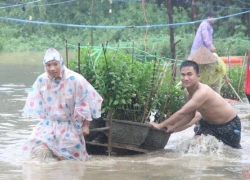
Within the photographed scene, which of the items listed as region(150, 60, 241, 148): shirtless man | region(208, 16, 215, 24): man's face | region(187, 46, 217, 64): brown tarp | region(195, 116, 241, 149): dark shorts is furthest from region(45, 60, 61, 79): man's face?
region(208, 16, 215, 24): man's face

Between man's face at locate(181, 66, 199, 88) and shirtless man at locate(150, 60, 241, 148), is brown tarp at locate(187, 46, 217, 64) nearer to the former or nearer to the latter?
shirtless man at locate(150, 60, 241, 148)

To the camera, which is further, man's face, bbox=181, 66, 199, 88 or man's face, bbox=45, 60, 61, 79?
man's face, bbox=181, 66, 199, 88

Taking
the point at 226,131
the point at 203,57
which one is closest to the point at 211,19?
the point at 203,57

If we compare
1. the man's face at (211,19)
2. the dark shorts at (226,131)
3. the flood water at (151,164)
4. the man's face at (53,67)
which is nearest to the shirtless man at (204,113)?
the dark shorts at (226,131)

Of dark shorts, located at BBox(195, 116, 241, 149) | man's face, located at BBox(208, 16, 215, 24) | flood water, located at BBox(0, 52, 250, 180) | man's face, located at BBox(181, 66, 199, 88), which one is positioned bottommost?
flood water, located at BBox(0, 52, 250, 180)

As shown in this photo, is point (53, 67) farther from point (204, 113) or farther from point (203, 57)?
point (203, 57)

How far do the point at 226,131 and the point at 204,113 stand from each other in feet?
1.16

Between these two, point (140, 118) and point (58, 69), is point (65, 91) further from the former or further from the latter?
point (140, 118)

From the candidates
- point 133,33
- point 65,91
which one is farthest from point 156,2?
point 65,91

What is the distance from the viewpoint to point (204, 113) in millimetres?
7148

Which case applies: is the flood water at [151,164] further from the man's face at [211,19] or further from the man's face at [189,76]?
the man's face at [211,19]

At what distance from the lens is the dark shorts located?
7246mm

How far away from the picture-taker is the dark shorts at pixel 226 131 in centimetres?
725

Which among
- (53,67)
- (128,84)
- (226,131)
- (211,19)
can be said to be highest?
(211,19)
